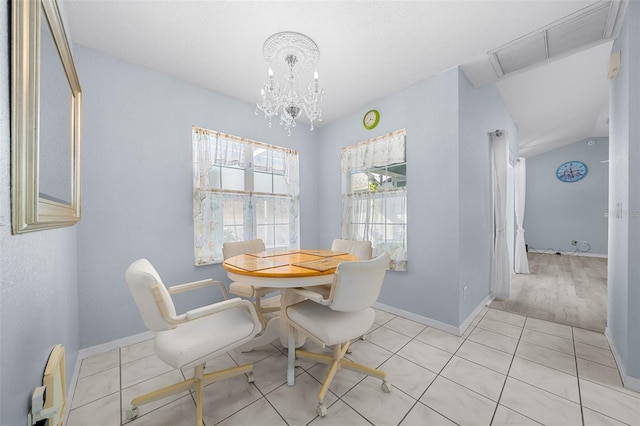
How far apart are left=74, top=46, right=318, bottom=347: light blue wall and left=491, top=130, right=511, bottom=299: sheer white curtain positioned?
3628 mm

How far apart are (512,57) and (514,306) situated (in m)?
2.88

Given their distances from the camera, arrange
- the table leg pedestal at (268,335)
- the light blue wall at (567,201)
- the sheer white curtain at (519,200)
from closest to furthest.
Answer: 1. the table leg pedestal at (268,335)
2. the sheer white curtain at (519,200)
3. the light blue wall at (567,201)

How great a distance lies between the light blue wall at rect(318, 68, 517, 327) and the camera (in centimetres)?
234

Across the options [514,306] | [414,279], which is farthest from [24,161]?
[514,306]

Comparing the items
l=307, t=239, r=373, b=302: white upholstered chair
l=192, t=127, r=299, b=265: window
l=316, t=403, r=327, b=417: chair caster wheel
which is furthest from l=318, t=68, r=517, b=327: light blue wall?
l=316, t=403, r=327, b=417: chair caster wheel

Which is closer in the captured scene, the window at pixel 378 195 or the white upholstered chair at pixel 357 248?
the white upholstered chair at pixel 357 248

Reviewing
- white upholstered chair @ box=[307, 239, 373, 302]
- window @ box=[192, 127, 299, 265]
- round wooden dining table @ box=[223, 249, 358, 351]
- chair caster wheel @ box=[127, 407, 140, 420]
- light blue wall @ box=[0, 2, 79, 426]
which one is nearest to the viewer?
light blue wall @ box=[0, 2, 79, 426]

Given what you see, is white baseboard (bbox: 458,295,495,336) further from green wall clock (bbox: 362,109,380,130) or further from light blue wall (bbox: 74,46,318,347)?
light blue wall (bbox: 74,46,318,347)

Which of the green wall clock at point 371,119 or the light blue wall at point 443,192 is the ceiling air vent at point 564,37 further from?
the green wall clock at point 371,119

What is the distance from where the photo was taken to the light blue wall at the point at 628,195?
1.53 metres

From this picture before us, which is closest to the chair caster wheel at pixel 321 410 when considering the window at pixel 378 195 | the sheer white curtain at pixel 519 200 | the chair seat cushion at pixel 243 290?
the chair seat cushion at pixel 243 290

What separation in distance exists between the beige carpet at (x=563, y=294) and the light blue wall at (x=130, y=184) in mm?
3884

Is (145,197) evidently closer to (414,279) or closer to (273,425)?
(273,425)

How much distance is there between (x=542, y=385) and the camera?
1.58 metres
